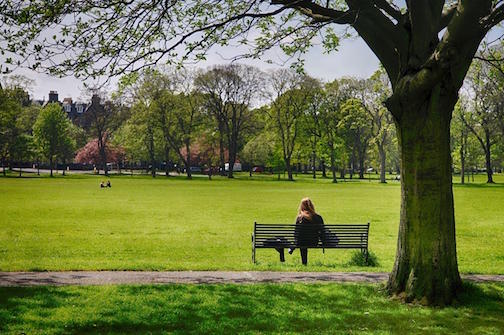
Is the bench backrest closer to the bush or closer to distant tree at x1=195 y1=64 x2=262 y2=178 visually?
the bush

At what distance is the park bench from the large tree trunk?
14.0ft

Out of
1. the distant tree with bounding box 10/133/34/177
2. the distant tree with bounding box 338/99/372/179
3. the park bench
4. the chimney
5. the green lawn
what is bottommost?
the green lawn

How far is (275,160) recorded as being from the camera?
85.7 meters

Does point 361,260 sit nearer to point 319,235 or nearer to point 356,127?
point 319,235

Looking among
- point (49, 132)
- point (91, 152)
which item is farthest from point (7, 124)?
point (91, 152)

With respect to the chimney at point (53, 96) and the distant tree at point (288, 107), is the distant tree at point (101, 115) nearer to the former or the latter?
the distant tree at point (288, 107)

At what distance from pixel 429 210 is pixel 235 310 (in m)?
3.61

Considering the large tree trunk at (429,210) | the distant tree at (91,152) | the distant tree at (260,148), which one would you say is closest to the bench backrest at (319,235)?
the large tree trunk at (429,210)

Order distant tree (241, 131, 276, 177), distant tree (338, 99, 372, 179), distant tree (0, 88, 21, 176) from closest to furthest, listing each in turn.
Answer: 1. distant tree (0, 88, 21, 176)
2. distant tree (338, 99, 372, 179)
3. distant tree (241, 131, 276, 177)

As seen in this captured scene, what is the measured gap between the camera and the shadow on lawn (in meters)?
7.10

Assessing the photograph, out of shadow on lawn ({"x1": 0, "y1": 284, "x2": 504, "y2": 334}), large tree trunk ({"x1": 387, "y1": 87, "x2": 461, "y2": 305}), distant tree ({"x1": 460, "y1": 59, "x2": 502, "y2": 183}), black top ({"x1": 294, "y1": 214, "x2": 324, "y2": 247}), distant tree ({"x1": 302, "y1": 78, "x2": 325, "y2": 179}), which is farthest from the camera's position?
distant tree ({"x1": 302, "y1": 78, "x2": 325, "y2": 179})

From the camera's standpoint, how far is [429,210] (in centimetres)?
866

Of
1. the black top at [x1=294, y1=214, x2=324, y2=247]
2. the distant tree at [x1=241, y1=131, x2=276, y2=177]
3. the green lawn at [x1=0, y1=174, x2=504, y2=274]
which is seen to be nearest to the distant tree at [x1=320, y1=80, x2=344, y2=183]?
the distant tree at [x1=241, y1=131, x2=276, y2=177]

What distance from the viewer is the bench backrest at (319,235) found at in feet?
42.9
